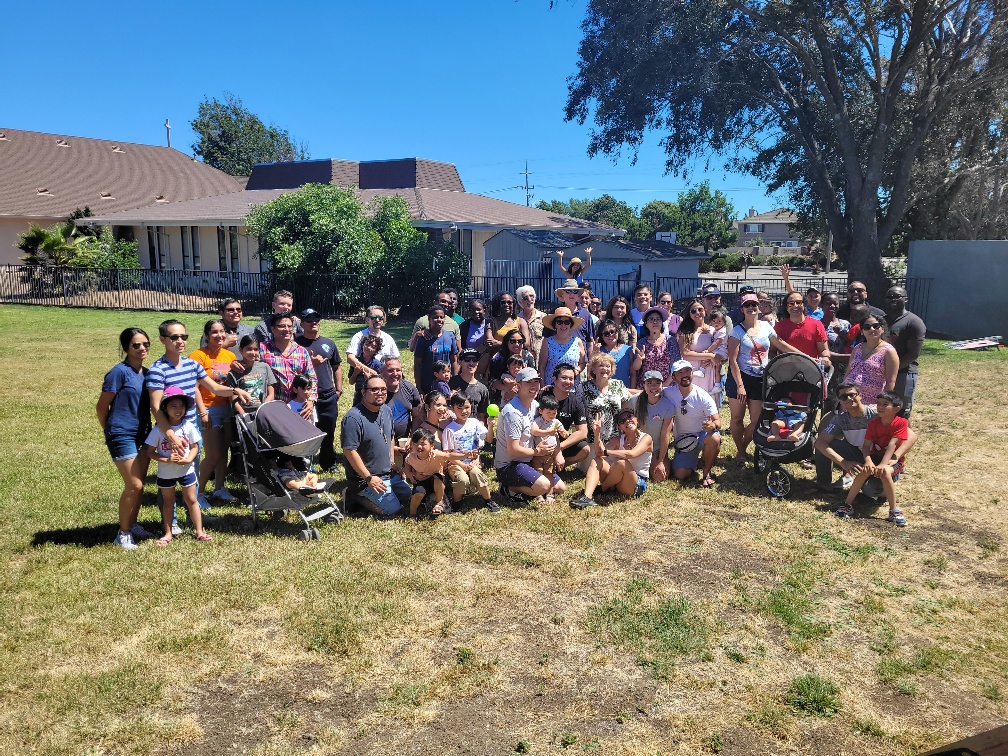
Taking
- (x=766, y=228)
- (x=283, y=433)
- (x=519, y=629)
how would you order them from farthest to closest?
(x=766, y=228), (x=283, y=433), (x=519, y=629)

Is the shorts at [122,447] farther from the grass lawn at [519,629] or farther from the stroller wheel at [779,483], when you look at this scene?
the stroller wheel at [779,483]

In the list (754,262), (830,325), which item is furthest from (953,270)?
(754,262)

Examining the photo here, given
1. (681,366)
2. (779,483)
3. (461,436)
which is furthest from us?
(681,366)

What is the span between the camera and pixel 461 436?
6.55 metres

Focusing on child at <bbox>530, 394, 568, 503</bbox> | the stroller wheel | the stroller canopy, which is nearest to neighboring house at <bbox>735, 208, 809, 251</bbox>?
the stroller wheel

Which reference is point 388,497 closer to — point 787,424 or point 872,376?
point 787,424

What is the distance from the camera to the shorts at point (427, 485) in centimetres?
640

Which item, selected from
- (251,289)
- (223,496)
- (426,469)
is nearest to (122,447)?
(223,496)

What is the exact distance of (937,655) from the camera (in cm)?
429

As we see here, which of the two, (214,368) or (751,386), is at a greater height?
(214,368)

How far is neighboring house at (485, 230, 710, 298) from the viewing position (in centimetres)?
2253

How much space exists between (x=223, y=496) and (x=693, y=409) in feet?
14.6

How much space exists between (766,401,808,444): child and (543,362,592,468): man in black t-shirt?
5.65 feet

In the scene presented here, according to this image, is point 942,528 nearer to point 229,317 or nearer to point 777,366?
point 777,366
